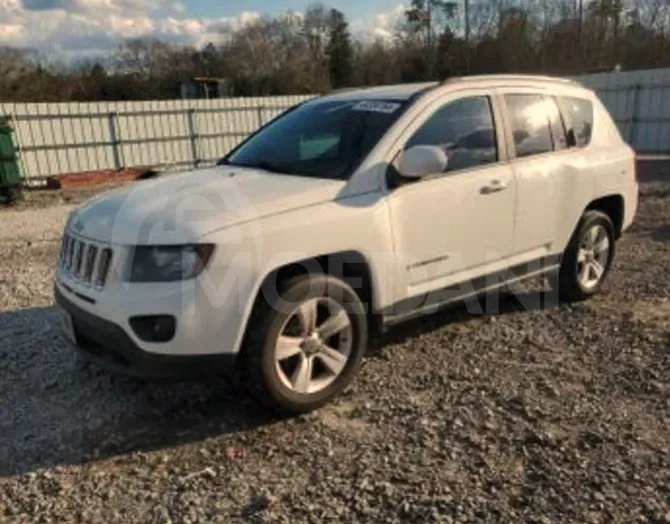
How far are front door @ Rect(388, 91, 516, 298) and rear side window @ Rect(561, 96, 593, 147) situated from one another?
0.99m

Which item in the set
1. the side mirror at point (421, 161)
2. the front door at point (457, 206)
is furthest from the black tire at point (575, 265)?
the side mirror at point (421, 161)

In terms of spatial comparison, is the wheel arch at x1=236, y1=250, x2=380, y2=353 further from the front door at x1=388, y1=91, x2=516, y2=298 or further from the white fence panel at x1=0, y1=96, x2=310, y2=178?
the white fence panel at x1=0, y1=96, x2=310, y2=178

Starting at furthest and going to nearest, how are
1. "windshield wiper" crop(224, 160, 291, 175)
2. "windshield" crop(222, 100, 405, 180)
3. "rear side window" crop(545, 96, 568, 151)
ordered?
"rear side window" crop(545, 96, 568, 151), "windshield wiper" crop(224, 160, 291, 175), "windshield" crop(222, 100, 405, 180)

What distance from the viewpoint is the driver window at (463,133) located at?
430 centimetres

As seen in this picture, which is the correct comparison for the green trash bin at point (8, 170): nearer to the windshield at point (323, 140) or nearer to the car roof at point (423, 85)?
the windshield at point (323, 140)

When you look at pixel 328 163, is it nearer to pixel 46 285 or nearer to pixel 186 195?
pixel 186 195

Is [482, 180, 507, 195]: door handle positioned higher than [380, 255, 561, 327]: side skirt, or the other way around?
[482, 180, 507, 195]: door handle

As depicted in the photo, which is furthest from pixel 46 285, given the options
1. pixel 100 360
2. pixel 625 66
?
pixel 625 66

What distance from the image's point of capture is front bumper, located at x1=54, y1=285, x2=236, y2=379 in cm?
339

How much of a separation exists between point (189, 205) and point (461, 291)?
1.93 m

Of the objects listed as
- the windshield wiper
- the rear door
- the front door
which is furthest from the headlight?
the rear door

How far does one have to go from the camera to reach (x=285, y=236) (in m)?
3.55

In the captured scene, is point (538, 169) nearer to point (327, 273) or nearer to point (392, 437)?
point (327, 273)

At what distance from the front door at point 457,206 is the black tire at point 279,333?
443mm
